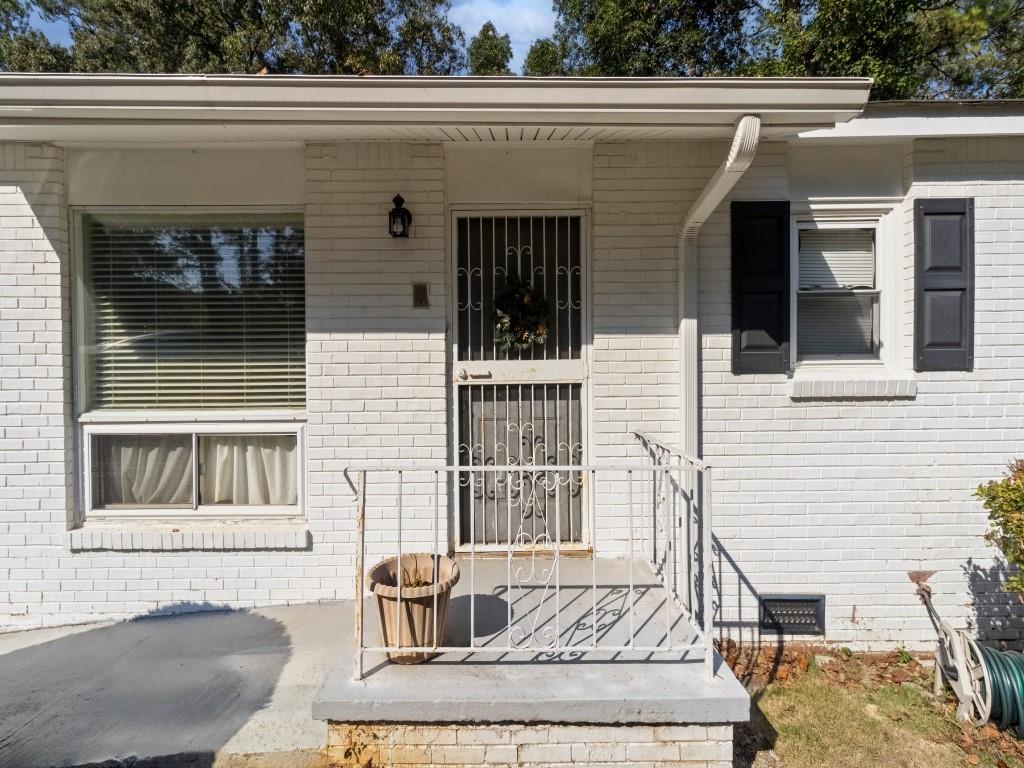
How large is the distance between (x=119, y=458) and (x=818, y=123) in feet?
15.2

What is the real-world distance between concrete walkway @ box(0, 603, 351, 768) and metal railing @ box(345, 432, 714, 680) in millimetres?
454

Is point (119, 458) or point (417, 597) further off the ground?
point (119, 458)

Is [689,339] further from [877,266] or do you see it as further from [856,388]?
[877,266]

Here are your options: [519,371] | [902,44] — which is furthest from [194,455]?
[902,44]

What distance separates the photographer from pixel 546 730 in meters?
2.46

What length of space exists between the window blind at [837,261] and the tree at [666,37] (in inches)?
265

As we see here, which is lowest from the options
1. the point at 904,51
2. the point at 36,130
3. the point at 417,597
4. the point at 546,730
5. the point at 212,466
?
the point at 546,730

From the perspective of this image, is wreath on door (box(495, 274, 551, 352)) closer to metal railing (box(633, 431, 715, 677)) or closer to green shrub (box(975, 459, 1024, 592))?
metal railing (box(633, 431, 715, 677))

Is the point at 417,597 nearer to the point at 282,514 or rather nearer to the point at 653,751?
the point at 653,751

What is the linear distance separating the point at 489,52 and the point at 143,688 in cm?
1242

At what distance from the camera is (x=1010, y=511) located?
318 centimetres

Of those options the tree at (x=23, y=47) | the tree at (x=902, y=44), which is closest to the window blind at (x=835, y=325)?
the tree at (x=902, y=44)

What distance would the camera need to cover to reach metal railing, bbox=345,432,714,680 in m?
2.97

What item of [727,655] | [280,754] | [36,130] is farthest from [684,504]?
[36,130]
